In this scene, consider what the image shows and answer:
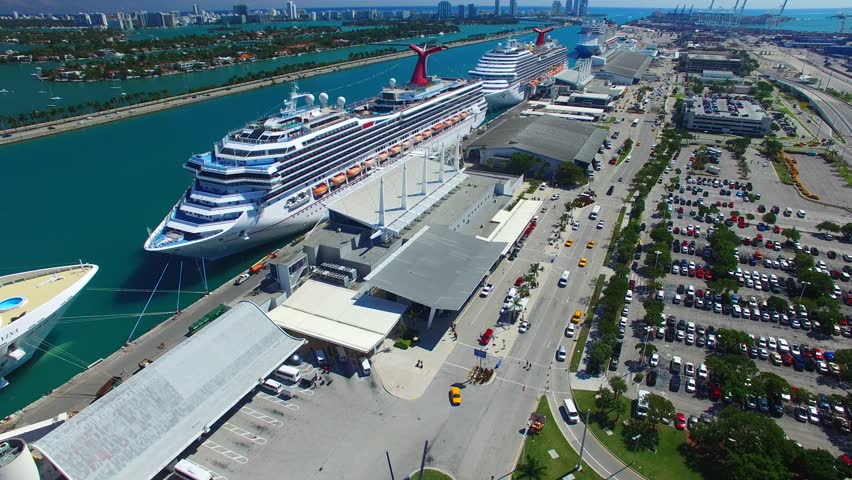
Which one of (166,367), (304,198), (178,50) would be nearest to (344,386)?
(166,367)

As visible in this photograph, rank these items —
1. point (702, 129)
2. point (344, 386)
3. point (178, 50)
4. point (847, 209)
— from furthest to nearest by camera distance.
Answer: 1. point (178, 50)
2. point (702, 129)
3. point (847, 209)
4. point (344, 386)

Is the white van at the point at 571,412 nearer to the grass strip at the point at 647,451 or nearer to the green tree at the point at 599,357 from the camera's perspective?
the grass strip at the point at 647,451

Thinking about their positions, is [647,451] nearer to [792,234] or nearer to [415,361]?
[415,361]

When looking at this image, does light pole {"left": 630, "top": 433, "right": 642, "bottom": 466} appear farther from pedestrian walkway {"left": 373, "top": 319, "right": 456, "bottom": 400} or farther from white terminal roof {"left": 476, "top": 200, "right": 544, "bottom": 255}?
white terminal roof {"left": 476, "top": 200, "right": 544, "bottom": 255}

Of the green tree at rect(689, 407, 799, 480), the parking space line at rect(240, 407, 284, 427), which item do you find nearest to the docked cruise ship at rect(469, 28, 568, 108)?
the green tree at rect(689, 407, 799, 480)

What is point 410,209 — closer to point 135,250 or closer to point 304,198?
point 304,198

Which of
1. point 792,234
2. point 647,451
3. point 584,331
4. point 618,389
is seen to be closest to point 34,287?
point 584,331
